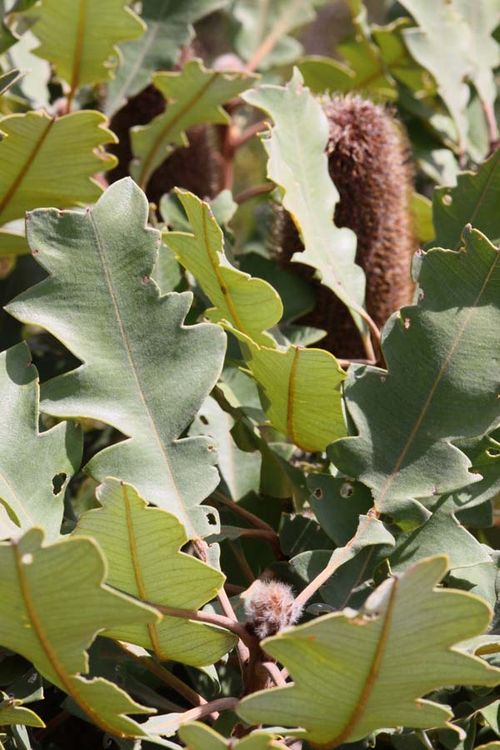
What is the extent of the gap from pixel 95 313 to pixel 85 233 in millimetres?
63

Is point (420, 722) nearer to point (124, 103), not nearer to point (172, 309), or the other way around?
point (172, 309)

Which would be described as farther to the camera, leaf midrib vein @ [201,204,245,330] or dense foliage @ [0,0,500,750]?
leaf midrib vein @ [201,204,245,330]

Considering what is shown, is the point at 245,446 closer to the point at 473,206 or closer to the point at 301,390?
the point at 301,390

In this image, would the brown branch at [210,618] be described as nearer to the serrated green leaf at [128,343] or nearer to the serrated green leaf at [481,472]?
the serrated green leaf at [128,343]

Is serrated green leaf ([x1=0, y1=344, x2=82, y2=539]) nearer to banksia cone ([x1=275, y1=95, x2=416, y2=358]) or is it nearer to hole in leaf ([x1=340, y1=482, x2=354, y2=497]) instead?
hole in leaf ([x1=340, y1=482, x2=354, y2=497])

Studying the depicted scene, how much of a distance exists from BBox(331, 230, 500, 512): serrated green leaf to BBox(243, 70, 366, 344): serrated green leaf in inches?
5.4

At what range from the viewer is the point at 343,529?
31.4 inches

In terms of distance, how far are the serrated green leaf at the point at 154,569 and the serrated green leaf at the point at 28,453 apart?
0.24 feet

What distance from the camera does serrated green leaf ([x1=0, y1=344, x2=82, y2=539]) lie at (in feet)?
2.39

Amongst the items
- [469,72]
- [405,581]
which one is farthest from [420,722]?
[469,72]

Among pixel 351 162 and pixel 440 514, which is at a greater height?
pixel 351 162

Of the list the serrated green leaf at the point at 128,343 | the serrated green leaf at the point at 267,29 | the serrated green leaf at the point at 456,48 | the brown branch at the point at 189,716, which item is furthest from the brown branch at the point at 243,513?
the serrated green leaf at the point at 267,29

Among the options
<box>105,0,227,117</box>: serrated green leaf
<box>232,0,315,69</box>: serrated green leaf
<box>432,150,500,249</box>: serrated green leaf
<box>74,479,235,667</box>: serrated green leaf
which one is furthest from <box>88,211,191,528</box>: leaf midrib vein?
<box>232,0,315,69</box>: serrated green leaf

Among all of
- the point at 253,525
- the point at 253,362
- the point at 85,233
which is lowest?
the point at 253,525
